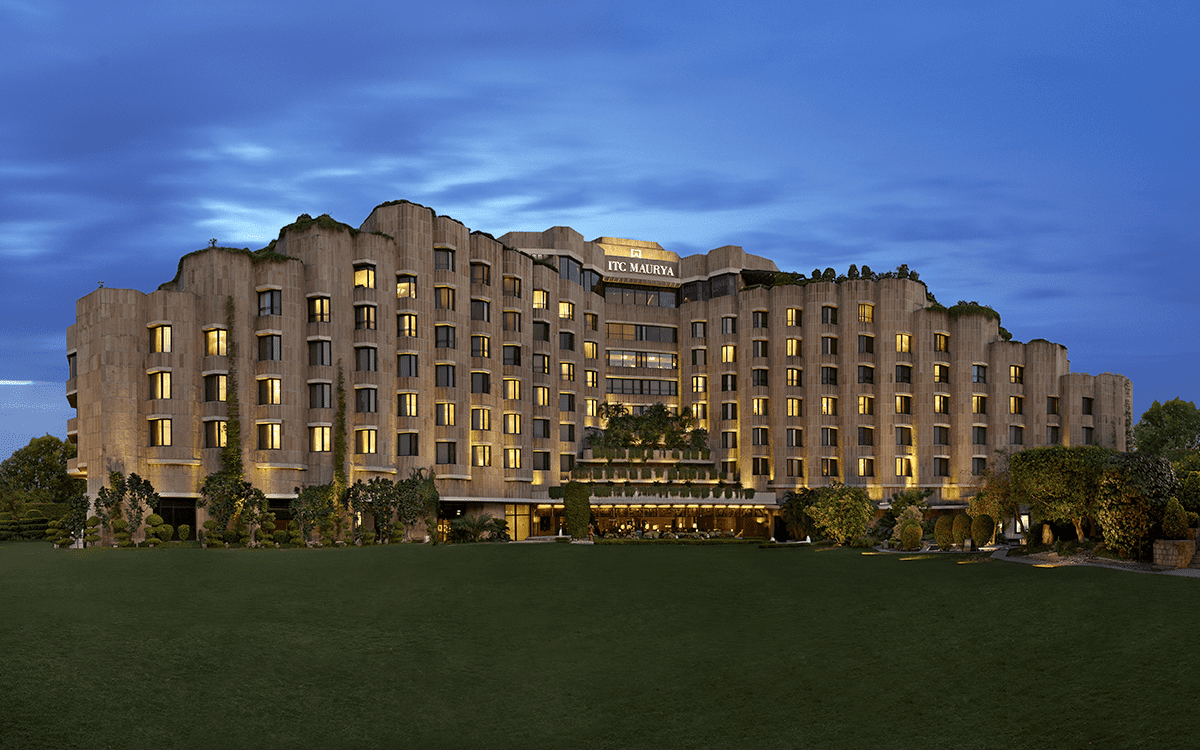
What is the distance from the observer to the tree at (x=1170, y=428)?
119 meters

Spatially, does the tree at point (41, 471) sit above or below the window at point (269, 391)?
below

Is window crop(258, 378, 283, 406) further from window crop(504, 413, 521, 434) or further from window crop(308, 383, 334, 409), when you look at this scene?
window crop(504, 413, 521, 434)

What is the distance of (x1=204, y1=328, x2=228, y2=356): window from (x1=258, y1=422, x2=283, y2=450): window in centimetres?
664

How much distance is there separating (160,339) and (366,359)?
1597 centimetres

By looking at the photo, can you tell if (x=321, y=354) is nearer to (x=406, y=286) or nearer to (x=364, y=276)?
(x=364, y=276)

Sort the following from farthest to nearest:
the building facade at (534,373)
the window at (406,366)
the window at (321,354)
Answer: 1. the window at (406,366)
2. the window at (321,354)
3. the building facade at (534,373)

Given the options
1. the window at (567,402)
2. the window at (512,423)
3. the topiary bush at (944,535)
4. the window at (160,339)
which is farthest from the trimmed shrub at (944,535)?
the window at (160,339)

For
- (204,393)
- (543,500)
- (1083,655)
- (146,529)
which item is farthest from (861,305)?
(1083,655)

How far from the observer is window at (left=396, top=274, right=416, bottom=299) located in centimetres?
8144

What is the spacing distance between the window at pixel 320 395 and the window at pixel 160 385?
35.3 feet

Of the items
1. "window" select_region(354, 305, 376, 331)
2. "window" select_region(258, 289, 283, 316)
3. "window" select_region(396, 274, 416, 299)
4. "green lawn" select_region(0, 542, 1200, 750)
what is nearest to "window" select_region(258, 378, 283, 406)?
"window" select_region(258, 289, 283, 316)

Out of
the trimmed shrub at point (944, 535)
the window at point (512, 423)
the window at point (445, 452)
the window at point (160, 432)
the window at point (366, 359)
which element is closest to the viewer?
the trimmed shrub at point (944, 535)

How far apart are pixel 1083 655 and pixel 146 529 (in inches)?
2387

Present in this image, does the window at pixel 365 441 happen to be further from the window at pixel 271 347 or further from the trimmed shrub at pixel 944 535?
the trimmed shrub at pixel 944 535
